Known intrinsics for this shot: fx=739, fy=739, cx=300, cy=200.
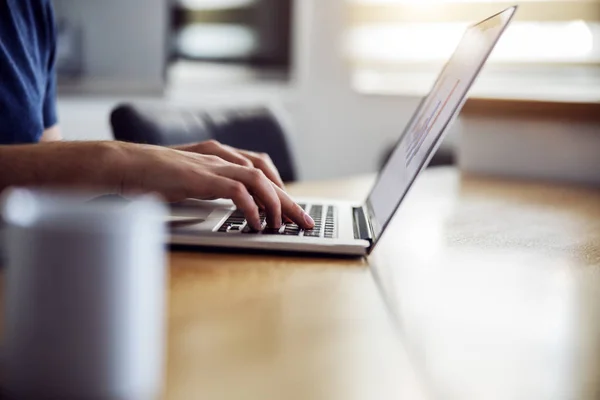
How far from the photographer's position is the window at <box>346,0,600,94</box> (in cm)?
294

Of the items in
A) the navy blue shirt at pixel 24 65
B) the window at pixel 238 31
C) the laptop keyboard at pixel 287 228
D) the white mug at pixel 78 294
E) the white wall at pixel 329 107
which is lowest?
the white mug at pixel 78 294

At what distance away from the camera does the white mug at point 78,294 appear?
0.33m

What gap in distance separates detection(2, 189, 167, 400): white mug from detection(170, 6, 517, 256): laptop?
446 mm

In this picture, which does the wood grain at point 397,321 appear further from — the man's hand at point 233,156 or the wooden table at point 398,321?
the man's hand at point 233,156

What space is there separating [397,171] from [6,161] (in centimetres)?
47

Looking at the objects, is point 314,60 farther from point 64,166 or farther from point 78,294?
point 78,294

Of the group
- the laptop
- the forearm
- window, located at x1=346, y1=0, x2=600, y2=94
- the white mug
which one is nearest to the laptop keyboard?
the laptop

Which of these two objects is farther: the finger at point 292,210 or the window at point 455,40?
the window at point 455,40

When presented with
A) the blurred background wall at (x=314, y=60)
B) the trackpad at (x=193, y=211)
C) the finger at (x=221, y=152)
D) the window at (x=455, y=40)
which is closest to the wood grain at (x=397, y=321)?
the trackpad at (x=193, y=211)

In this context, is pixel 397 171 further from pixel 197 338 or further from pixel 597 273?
pixel 197 338

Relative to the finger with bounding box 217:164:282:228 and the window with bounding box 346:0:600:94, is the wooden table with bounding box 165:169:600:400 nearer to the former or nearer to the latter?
the finger with bounding box 217:164:282:228

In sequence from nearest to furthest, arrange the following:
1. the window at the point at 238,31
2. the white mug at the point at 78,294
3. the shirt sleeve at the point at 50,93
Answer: the white mug at the point at 78,294 < the shirt sleeve at the point at 50,93 < the window at the point at 238,31

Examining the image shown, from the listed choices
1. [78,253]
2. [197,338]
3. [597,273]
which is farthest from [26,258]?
[597,273]

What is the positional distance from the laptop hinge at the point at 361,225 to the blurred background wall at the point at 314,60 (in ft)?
5.81
